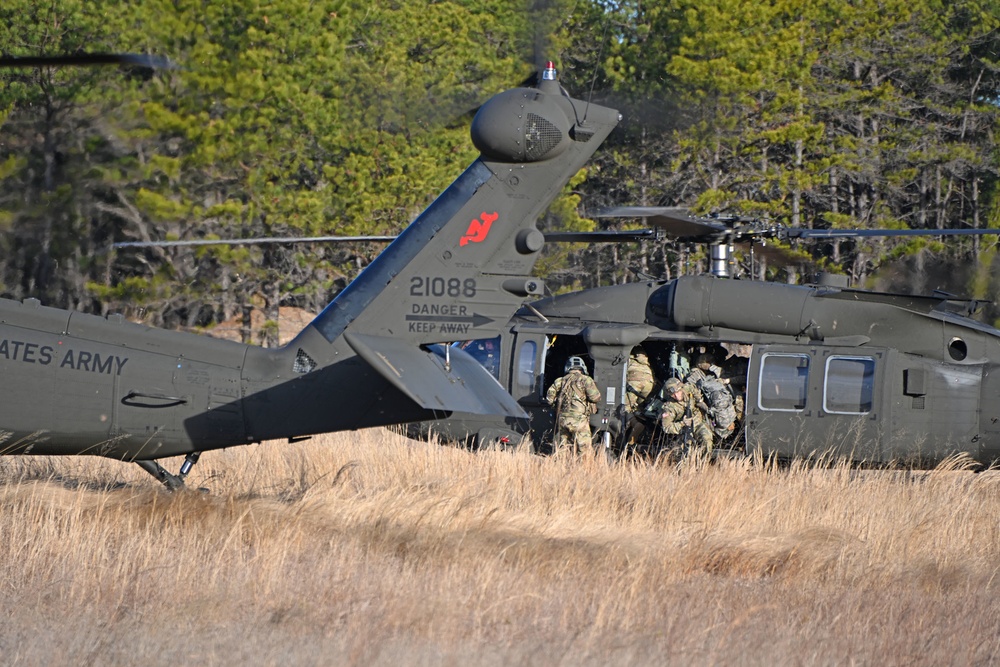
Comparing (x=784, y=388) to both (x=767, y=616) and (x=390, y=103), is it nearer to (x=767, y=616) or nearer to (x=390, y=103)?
(x=390, y=103)

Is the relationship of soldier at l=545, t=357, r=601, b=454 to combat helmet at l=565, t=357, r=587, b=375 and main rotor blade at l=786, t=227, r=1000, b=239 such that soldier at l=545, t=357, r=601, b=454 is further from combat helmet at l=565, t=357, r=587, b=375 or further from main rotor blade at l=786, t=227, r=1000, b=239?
main rotor blade at l=786, t=227, r=1000, b=239

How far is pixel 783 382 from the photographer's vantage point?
38.1 feet

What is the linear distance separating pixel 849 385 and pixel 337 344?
5.63 meters

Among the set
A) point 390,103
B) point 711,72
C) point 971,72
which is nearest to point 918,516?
point 390,103

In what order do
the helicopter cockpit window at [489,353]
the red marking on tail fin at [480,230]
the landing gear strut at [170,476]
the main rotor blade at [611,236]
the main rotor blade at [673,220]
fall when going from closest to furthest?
the red marking on tail fin at [480,230]
the landing gear strut at [170,476]
the main rotor blade at [673,220]
the main rotor blade at [611,236]
the helicopter cockpit window at [489,353]

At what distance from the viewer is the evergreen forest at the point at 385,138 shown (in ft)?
81.5

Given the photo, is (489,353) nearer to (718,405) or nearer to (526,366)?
(526,366)

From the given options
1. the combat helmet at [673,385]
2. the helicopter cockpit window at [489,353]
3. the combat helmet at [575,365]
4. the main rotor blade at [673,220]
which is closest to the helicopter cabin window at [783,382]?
the combat helmet at [673,385]

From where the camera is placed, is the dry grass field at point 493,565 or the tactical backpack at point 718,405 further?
the tactical backpack at point 718,405

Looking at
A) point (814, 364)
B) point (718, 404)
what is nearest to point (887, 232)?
point (814, 364)

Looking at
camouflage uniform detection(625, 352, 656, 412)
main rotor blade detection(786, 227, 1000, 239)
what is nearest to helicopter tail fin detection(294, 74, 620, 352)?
main rotor blade detection(786, 227, 1000, 239)

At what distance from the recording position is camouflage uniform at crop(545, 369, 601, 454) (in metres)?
11.5

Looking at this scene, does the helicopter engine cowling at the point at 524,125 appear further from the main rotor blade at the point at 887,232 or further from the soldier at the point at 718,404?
the soldier at the point at 718,404

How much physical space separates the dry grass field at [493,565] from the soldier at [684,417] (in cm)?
80
